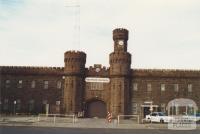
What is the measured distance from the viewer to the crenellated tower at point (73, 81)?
60.1 meters

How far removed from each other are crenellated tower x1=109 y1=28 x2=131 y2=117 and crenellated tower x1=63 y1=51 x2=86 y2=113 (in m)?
4.16

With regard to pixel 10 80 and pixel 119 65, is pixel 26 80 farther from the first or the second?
pixel 119 65

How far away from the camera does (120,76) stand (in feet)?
197

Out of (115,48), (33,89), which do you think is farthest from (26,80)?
(115,48)

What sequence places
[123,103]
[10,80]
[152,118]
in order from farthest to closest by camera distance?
[10,80]
[123,103]
[152,118]

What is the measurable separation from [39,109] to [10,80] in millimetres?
5982

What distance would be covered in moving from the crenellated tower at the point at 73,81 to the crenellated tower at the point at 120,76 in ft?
13.6

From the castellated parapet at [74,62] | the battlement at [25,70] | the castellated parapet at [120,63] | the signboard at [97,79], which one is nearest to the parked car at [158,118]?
the castellated parapet at [120,63]

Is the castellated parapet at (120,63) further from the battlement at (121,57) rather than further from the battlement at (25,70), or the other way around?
the battlement at (25,70)

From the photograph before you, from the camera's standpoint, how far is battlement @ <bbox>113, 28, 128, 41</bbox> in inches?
2437

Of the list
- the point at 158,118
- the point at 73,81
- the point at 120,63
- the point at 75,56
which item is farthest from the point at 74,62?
the point at 158,118

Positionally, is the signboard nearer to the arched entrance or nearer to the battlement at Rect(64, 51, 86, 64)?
the battlement at Rect(64, 51, 86, 64)

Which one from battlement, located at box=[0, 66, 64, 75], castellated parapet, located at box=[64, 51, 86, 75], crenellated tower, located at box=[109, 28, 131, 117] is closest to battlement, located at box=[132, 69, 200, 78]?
crenellated tower, located at box=[109, 28, 131, 117]

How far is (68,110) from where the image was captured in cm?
6000
